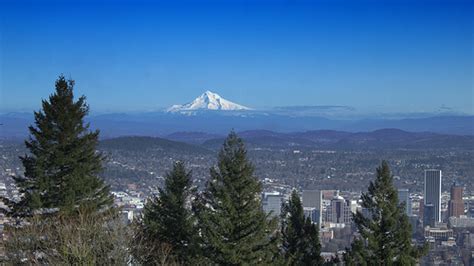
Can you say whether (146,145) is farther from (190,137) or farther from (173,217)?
(173,217)

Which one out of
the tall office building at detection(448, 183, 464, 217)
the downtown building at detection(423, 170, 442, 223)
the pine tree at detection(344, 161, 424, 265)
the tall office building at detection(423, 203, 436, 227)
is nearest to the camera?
the pine tree at detection(344, 161, 424, 265)

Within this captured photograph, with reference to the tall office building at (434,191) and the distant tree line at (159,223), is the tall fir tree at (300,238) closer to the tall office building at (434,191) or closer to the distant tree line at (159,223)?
the distant tree line at (159,223)

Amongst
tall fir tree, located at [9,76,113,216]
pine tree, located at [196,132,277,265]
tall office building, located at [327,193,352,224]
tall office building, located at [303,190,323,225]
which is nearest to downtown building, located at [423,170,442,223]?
tall office building, located at [327,193,352,224]

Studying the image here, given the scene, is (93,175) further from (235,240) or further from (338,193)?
(338,193)

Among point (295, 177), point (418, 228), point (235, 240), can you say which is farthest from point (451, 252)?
point (295, 177)

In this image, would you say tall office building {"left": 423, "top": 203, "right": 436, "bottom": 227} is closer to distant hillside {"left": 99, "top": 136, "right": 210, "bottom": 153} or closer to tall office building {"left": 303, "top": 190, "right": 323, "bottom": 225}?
tall office building {"left": 303, "top": 190, "right": 323, "bottom": 225}
